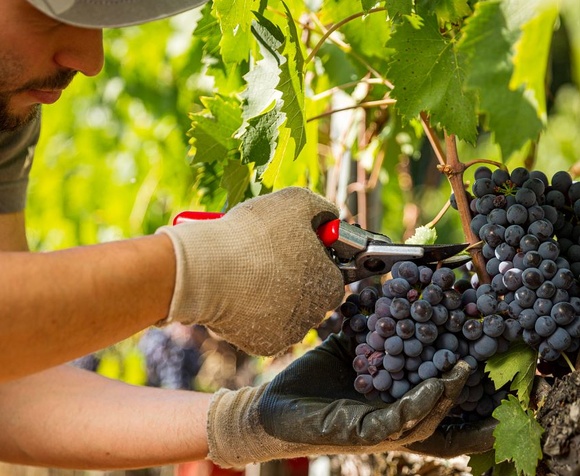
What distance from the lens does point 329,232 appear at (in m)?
1.26

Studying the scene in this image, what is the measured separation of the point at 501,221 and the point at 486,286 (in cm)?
10

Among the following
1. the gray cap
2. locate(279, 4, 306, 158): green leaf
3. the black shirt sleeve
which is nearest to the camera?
the gray cap

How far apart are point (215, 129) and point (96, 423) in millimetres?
606

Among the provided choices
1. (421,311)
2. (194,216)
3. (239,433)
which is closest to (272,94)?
(194,216)

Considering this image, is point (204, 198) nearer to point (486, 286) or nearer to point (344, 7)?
point (344, 7)

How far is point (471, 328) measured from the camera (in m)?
1.19

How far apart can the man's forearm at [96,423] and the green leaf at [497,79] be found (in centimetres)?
81

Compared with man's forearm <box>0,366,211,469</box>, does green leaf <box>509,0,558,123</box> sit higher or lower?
higher

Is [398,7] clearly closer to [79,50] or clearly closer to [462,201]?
[462,201]

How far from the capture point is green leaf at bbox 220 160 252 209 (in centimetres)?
162

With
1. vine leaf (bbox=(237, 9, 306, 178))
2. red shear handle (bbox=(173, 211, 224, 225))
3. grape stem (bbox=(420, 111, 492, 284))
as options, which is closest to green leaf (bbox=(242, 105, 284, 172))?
vine leaf (bbox=(237, 9, 306, 178))

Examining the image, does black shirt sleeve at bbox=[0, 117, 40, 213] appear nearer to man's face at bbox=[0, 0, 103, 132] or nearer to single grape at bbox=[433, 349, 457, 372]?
man's face at bbox=[0, 0, 103, 132]

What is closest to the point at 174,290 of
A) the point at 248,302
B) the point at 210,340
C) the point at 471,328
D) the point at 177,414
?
the point at 248,302

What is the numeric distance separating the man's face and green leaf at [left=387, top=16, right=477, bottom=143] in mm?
467
